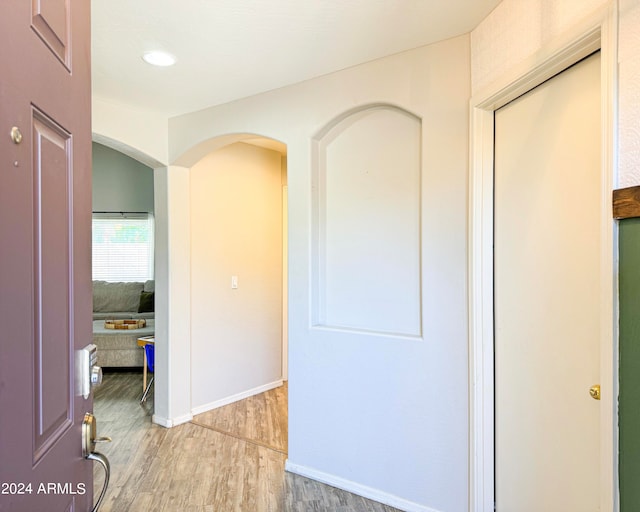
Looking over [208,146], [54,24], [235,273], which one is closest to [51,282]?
[54,24]

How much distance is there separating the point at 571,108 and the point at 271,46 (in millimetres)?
1448

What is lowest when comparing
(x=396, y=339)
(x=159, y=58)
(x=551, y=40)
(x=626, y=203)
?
(x=396, y=339)

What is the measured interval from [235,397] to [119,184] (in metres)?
4.00

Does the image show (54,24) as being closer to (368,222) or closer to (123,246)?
(368,222)

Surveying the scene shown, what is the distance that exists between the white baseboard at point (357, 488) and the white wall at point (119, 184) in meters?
4.84

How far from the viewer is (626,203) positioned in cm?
113

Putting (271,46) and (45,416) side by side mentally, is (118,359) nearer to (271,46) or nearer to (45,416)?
(271,46)

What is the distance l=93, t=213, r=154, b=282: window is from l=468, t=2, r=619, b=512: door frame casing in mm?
5391

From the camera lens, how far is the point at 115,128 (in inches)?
121

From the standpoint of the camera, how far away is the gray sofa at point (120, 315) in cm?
496

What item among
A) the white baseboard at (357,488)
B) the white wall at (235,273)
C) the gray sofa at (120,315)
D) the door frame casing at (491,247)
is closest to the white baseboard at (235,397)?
the white wall at (235,273)

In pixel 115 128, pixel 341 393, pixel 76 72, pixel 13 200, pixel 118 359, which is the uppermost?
pixel 115 128

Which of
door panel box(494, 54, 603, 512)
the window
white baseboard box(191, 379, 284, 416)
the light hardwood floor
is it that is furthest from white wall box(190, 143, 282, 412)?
the window

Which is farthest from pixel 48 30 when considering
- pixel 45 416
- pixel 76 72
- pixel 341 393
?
pixel 341 393
